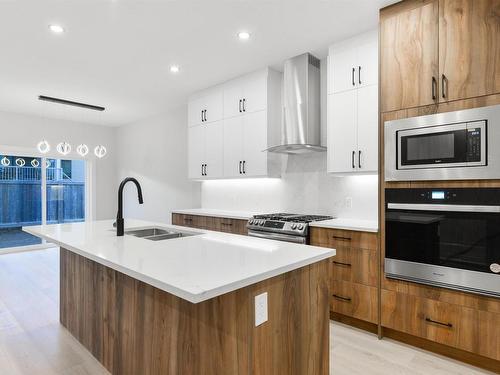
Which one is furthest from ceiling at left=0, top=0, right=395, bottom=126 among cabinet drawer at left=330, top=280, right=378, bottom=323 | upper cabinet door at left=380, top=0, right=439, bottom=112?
cabinet drawer at left=330, top=280, right=378, bottom=323

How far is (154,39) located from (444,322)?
11.4 feet

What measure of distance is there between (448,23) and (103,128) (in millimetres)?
6707

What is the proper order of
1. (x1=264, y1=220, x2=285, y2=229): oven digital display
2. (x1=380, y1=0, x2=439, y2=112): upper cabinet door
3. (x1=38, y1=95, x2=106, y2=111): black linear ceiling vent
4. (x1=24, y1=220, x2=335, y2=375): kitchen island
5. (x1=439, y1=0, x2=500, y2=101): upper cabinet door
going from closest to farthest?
1. (x1=24, y1=220, x2=335, y2=375): kitchen island
2. (x1=439, y1=0, x2=500, y2=101): upper cabinet door
3. (x1=380, y1=0, x2=439, y2=112): upper cabinet door
4. (x1=264, y1=220, x2=285, y2=229): oven digital display
5. (x1=38, y1=95, x2=106, y2=111): black linear ceiling vent

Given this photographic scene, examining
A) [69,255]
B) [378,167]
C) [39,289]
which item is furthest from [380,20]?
[39,289]

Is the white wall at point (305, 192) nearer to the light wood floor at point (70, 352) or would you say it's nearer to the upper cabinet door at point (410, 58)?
the upper cabinet door at point (410, 58)

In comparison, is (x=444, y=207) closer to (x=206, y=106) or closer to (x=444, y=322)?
(x=444, y=322)

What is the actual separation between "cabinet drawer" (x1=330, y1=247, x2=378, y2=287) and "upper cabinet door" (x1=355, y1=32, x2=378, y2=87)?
61.0 inches

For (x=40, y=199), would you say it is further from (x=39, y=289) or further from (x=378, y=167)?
(x=378, y=167)

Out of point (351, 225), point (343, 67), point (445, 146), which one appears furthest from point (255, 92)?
point (445, 146)

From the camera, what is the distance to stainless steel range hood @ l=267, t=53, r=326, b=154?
3367mm

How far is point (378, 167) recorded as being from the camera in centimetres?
262

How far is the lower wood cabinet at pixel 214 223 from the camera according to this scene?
12.2ft

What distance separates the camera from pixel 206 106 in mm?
4488

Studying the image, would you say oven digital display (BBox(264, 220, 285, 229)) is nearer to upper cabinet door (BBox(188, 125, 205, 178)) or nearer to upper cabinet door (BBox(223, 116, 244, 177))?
upper cabinet door (BBox(223, 116, 244, 177))
